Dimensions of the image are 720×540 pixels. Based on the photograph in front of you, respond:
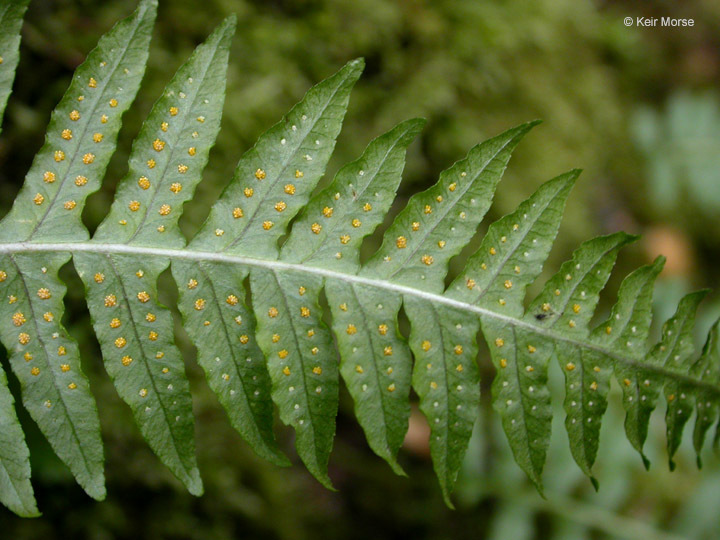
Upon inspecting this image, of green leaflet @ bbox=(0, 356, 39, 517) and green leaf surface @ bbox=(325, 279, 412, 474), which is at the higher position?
green leaf surface @ bbox=(325, 279, 412, 474)

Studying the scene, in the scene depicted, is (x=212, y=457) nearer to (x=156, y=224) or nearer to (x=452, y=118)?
(x=156, y=224)

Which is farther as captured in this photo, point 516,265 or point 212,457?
point 212,457

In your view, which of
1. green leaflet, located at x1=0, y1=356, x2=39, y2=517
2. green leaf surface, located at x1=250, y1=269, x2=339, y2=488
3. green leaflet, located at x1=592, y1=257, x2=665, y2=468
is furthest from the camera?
green leaflet, located at x1=592, y1=257, x2=665, y2=468

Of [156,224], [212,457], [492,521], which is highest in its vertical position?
[156,224]

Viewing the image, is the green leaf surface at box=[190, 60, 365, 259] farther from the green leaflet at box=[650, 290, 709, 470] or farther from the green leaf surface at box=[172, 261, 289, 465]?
the green leaflet at box=[650, 290, 709, 470]

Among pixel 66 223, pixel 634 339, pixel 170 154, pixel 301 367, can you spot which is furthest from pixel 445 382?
pixel 66 223

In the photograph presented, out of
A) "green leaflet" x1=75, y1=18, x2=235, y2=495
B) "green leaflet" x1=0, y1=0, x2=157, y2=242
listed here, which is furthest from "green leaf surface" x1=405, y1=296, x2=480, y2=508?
"green leaflet" x1=0, y1=0, x2=157, y2=242

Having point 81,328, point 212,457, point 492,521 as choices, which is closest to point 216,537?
point 212,457
